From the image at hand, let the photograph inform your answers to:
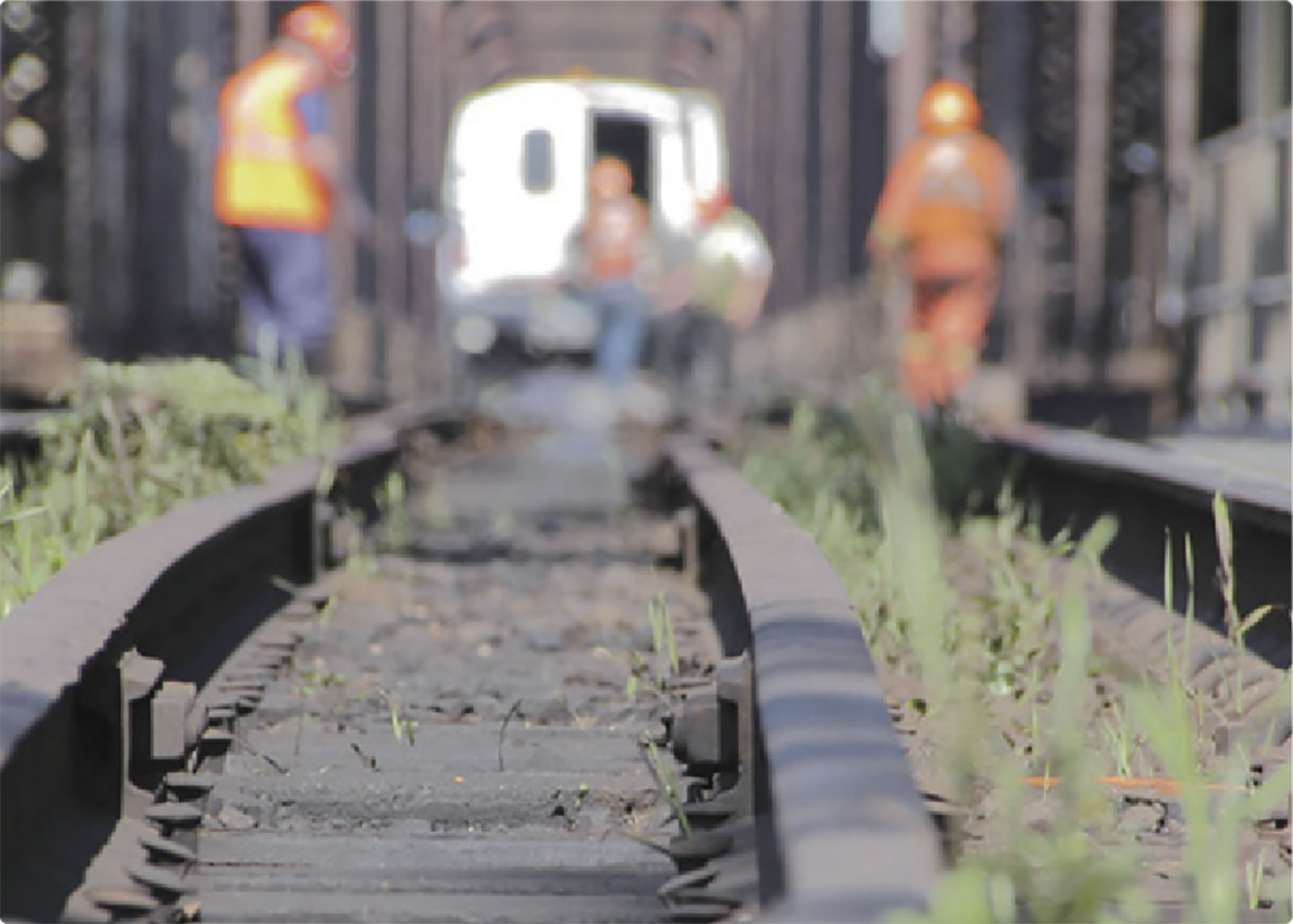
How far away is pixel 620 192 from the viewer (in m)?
16.7

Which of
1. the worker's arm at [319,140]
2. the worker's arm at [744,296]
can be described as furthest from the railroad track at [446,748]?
the worker's arm at [744,296]

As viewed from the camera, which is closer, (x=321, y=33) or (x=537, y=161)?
(x=321, y=33)

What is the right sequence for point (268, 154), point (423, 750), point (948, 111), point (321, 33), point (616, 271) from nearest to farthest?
1. point (423, 750)
2. point (948, 111)
3. point (268, 154)
4. point (321, 33)
5. point (616, 271)

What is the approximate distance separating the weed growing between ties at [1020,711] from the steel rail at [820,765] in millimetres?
67

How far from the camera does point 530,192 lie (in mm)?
17859

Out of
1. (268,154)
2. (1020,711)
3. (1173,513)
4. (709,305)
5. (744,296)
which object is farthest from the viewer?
(744,296)

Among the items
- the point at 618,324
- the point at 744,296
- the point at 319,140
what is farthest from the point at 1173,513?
the point at 744,296

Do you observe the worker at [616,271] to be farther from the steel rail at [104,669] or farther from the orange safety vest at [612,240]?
the steel rail at [104,669]

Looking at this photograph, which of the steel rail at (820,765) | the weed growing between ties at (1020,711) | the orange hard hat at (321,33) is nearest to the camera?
the steel rail at (820,765)

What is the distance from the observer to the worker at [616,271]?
53.2ft

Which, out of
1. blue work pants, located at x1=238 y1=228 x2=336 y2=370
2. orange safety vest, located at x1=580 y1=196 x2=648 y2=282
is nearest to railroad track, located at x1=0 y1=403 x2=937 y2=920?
blue work pants, located at x1=238 y1=228 x2=336 y2=370

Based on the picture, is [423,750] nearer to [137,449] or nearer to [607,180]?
[137,449]

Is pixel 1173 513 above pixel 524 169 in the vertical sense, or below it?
below

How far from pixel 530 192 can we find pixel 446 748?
1490 centimetres
